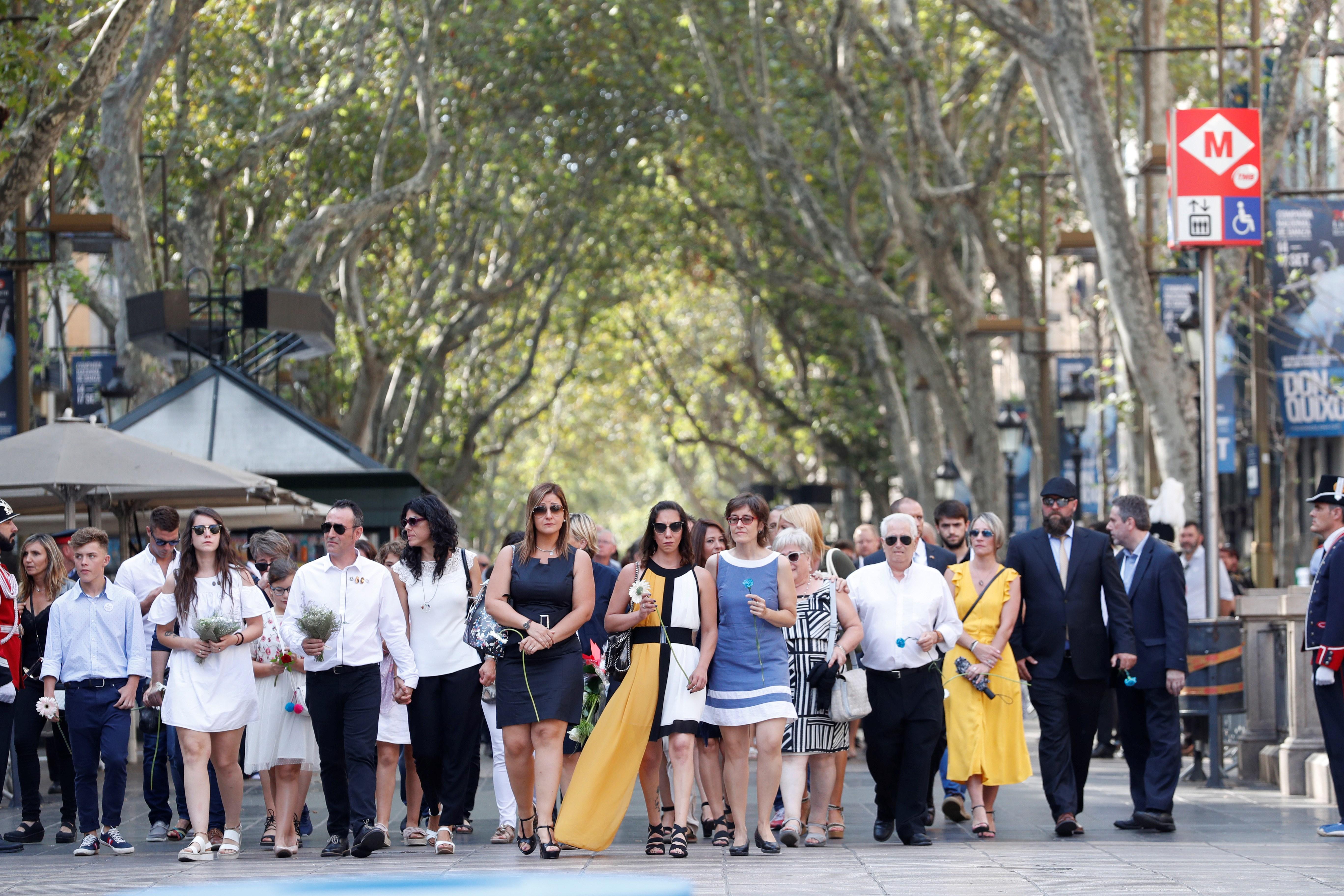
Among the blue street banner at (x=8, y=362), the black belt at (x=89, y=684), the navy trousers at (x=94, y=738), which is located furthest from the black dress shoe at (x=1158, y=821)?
the blue street banner at (x=8, y=362)

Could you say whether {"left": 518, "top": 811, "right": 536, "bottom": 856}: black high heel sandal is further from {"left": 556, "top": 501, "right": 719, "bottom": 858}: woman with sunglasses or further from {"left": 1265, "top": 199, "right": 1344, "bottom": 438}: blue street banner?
{"left": 1265, "top": 199, "right": 1344, "bottom": 438}: blue street banner

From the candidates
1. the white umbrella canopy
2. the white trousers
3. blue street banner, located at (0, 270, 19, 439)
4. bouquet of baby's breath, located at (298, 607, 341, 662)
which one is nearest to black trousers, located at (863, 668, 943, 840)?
the white trousers

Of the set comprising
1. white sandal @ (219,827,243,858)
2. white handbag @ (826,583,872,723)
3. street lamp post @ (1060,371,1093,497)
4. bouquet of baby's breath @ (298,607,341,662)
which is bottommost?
white sandal @ (219,827,243,858)

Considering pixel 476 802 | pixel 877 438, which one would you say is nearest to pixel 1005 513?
pixel 877 438

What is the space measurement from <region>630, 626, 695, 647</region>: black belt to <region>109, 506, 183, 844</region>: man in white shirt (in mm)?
2845

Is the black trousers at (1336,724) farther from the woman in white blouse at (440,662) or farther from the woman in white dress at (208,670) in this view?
the woman in white dress at (208,670)

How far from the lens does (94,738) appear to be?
981 cm

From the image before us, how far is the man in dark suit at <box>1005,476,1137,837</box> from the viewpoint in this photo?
10.2 meters

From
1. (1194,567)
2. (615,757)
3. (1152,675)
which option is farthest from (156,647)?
(1194,567)

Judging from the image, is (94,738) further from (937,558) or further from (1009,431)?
(1009,431)

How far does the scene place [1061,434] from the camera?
35.3 m

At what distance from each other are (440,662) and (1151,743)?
427cm

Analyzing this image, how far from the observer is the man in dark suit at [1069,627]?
1022 centimetres

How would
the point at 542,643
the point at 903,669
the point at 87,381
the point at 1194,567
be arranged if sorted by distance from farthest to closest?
1. the point at 87,381
2. the point at 1194,567
3. the point at 903,669
4. the point at 542,643
